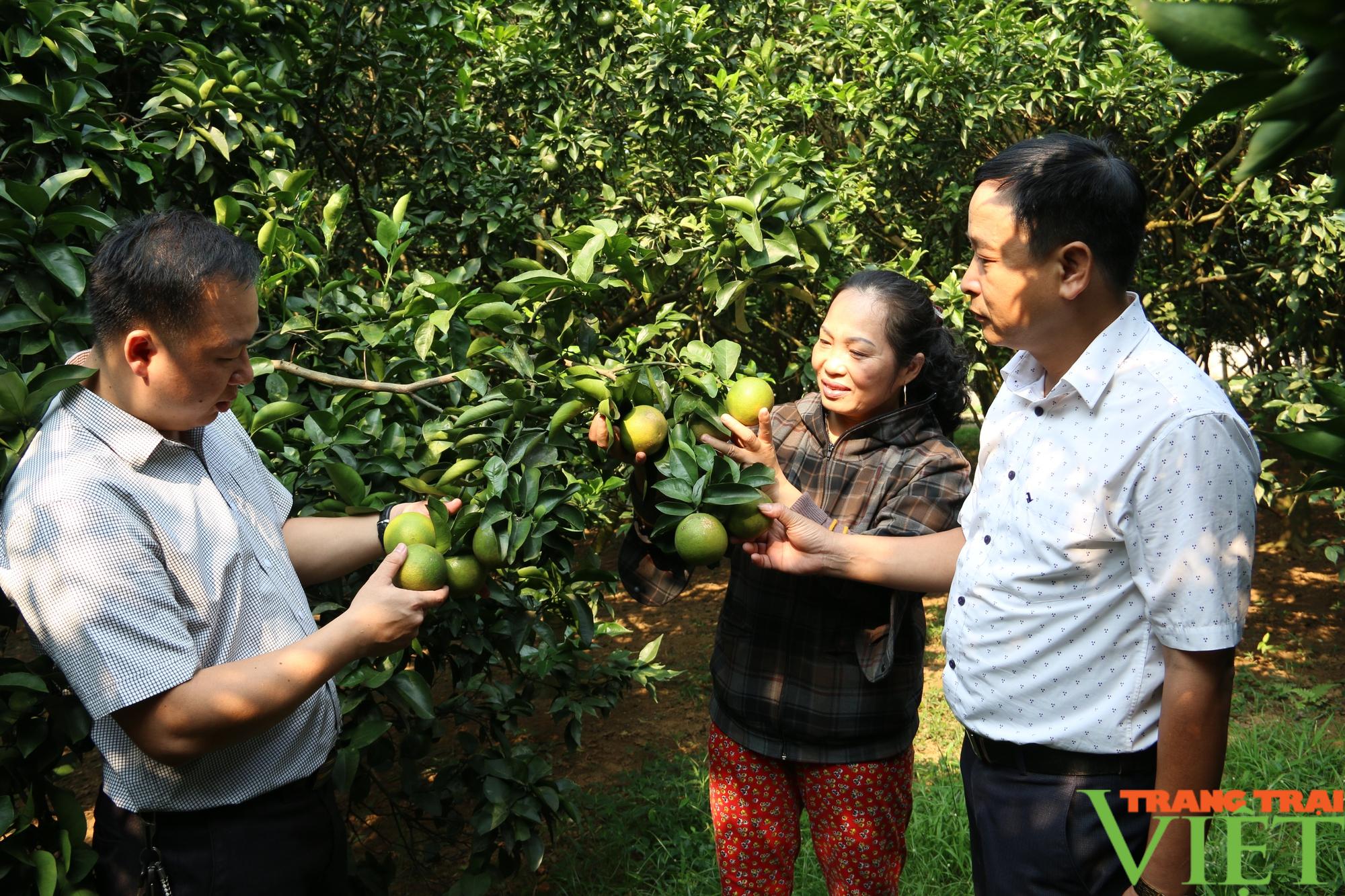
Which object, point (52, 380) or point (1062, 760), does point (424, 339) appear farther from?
point (1062, 760)

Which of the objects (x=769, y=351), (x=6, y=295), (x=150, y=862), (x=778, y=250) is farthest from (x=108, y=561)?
(x=769, y=351)

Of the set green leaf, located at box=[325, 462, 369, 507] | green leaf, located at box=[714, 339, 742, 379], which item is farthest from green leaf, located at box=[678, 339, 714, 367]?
green leaf, located at box=[325, 462, 369, 507]

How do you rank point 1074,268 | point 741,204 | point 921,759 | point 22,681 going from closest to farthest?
1. point 1074,268
2. point 22,681
3. point 741,204
4. point 921,759

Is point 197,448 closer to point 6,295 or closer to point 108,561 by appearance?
point 108,561

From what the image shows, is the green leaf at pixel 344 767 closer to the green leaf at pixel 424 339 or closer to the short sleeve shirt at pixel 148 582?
the short sleeve shirt at pixel 148 582

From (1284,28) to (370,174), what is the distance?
14.4ft

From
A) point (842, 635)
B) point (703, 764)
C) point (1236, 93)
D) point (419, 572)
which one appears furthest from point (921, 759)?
point (1236, 93)

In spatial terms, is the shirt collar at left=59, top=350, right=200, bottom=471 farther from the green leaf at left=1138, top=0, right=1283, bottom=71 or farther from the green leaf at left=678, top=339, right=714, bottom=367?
the green leaf at left=1138, top=0, right=1283, bottom=71

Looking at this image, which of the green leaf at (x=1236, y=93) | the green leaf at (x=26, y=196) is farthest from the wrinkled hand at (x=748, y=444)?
the green leaf at (x=26, y=196)

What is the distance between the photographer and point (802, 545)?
187 cm

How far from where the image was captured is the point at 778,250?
1.88m

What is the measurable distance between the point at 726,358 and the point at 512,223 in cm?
227

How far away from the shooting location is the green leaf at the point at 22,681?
1.63m

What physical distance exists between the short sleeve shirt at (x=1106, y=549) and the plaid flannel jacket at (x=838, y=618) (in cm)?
31
